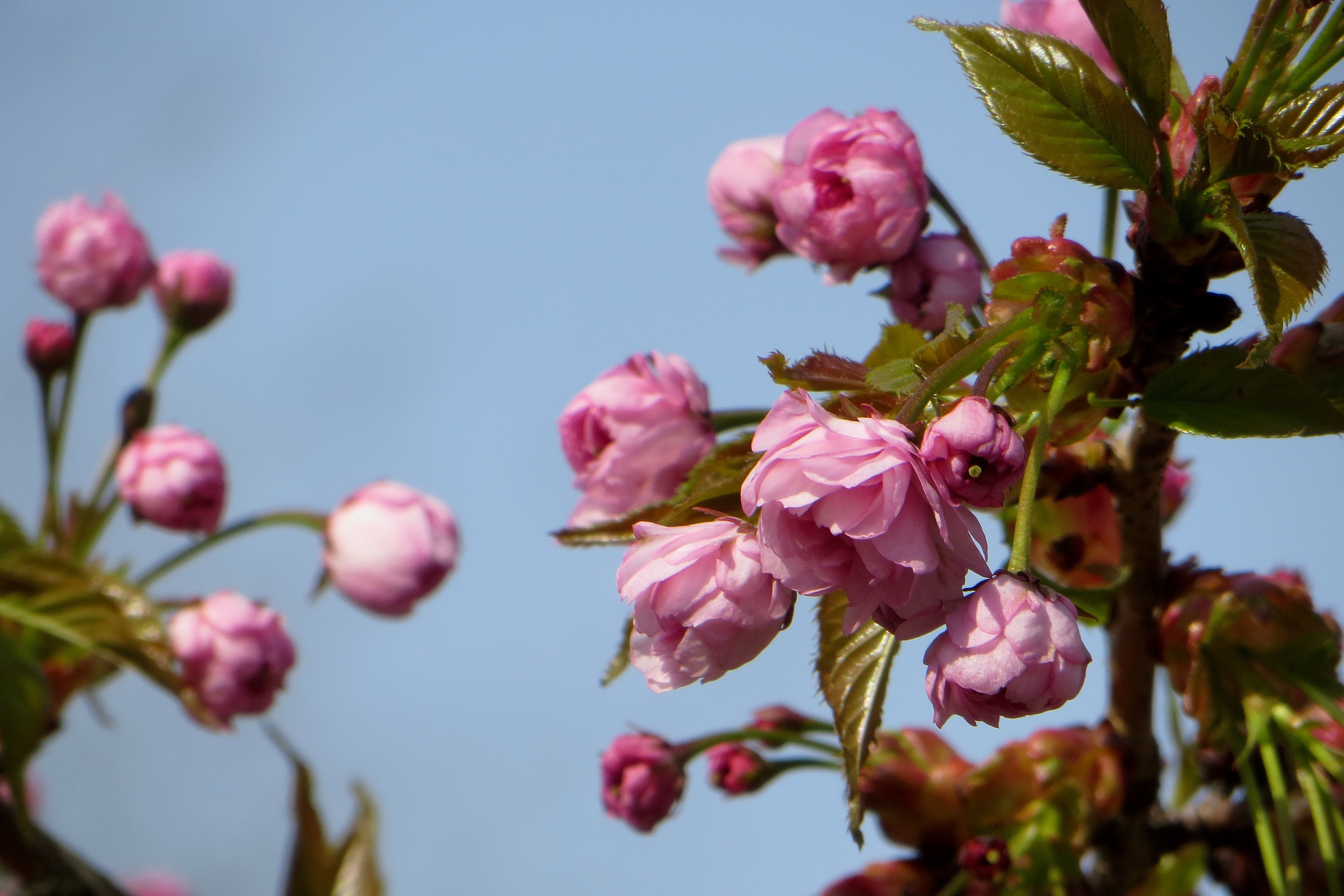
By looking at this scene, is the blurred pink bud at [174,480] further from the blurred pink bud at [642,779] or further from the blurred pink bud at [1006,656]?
the blurred pink bud at [1006,656]

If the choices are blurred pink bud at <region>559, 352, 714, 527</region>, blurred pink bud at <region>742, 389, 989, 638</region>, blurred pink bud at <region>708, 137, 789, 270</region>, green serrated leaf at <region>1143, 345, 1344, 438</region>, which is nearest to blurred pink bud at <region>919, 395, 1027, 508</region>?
blurred pink bud at <region>742, 389, 989, 638</region>

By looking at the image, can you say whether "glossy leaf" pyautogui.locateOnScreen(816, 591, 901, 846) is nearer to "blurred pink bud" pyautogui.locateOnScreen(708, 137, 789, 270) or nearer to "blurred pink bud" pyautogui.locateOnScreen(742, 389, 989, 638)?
"blurred pink bud" pyautogui.locateOnScreen(742, 389, 989, 638)

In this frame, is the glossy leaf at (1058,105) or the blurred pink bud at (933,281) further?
the blurred pink bud at (933,281)

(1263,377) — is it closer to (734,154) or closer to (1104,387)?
(1104,387)

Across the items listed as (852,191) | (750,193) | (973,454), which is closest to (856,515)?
(973,454)

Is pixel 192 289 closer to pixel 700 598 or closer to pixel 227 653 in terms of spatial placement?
pixel 227 653

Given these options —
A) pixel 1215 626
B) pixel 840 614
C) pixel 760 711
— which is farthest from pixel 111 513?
pixel 1215 626

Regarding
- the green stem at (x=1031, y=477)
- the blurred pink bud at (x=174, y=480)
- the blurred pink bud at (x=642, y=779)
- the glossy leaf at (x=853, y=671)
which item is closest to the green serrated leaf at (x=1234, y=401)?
the green stem at (x=1031, y=477)
